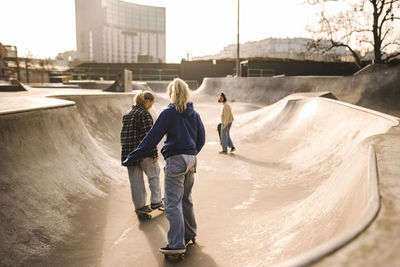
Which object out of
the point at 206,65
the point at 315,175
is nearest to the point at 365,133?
the point at 315,175

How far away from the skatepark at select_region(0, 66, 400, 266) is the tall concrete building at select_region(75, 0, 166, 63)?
108015 millimetres

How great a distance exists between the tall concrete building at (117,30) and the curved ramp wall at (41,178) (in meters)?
109

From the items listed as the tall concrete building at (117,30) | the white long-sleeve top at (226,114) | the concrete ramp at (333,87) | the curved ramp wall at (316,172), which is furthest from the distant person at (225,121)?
the tall concrete building at (117,30)

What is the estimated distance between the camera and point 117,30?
12381 centimetres

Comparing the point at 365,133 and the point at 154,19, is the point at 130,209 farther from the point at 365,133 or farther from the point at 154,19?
the point at 154,19

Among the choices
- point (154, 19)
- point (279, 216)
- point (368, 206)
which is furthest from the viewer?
point (154, 19)

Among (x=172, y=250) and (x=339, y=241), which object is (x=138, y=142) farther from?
(x=339, y=241)

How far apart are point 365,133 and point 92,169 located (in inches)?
196

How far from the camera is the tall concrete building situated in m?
118

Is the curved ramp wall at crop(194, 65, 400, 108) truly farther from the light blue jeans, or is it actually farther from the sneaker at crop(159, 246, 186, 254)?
the sneaker at crop(159, 246, 186, 254)

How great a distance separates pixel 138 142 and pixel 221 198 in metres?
1.89

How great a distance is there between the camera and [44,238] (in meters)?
3.33

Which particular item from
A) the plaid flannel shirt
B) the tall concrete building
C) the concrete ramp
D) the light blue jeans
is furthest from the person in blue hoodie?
the tall concrete building

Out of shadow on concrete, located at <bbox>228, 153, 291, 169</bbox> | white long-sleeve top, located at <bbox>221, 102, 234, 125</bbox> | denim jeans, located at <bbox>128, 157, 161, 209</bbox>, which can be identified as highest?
white long-sleeve top, located at <bbox>221, 102, 234, 125</bbox>
